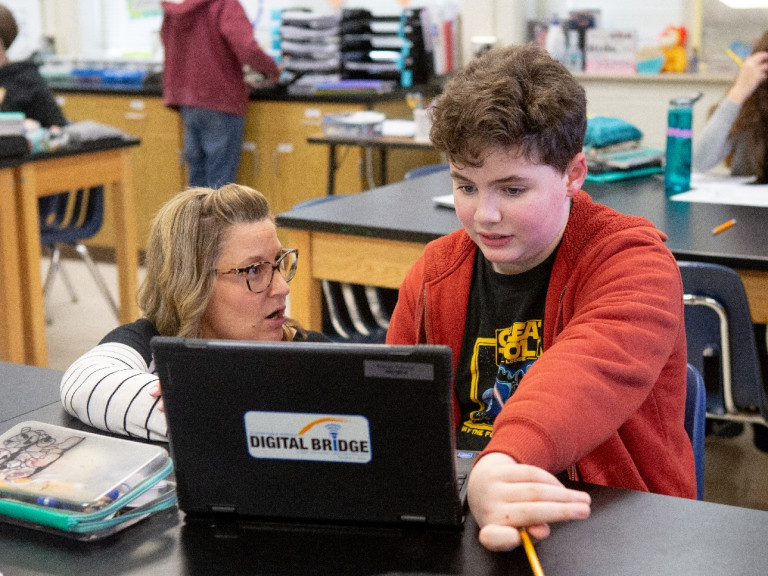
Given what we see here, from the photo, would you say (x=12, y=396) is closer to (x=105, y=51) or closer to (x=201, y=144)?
(x=201, y=144)

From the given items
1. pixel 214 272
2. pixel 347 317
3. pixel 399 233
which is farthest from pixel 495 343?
pixel 347 317

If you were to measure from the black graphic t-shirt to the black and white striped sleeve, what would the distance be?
0.41 metres

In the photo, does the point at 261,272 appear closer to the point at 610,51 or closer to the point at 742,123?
the point at 742,123

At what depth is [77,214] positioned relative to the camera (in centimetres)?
389

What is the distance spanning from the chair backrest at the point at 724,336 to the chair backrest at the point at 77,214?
2.64m

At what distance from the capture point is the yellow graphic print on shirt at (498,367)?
1276 mm

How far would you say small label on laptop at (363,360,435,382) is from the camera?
0.80 meters

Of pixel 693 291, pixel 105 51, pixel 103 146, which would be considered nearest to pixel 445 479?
pixel 693 291

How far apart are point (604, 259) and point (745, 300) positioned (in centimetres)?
67

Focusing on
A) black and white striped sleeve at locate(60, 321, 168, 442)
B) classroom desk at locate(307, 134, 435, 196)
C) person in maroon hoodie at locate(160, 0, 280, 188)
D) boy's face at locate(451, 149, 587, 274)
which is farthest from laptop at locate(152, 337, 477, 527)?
person in maroon hoodie at locate(160, 0, 280, 188)

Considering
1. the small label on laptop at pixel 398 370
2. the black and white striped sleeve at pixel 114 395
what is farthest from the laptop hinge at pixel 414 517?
the black and white striped sleeve at pixel 114 395

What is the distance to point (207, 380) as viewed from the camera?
0.85m

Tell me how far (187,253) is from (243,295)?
103 mm

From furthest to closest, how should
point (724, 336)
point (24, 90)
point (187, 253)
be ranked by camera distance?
point (24, 90) < point (724, 336) < point (187, 253)
